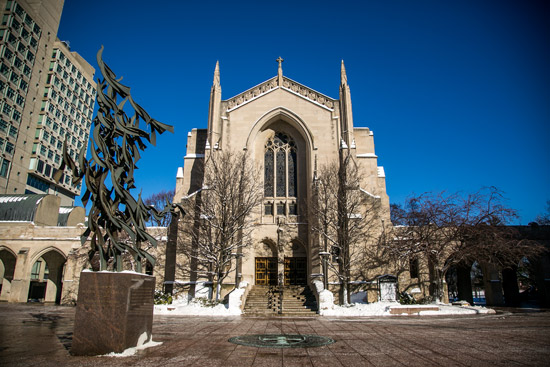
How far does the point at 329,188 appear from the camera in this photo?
24797 mm

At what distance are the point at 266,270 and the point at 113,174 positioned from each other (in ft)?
67.7

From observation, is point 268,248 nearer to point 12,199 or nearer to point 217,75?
point 217,75

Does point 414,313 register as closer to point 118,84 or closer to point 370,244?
point 370,244

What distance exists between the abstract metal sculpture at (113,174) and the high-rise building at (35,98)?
1814 inches

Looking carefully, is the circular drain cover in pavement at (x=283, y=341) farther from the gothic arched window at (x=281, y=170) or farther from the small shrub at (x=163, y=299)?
the gothic arched window at (x=281, y=170)

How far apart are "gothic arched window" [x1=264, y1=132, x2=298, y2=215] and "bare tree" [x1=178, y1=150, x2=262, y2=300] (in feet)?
8.68

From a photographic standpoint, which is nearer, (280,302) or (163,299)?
(280,302)

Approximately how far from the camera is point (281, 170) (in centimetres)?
2908

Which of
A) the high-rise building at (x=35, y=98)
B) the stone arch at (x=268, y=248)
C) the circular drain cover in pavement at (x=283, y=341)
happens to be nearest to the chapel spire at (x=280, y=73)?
the stone arch at (x=268, y=248)

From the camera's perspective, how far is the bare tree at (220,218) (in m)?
22.9

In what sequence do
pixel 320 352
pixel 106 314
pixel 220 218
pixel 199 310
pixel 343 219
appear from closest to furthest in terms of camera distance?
pixel 106 314 → pixel 320 352 → pixel 199 310 → pixel 343 219 → pixel 220 218

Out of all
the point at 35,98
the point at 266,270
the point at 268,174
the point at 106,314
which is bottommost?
the point at 106,314

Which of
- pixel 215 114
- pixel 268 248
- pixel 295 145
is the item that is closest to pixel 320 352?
pixel 268 248

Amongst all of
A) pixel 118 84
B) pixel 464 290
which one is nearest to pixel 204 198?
pixel 118 84
